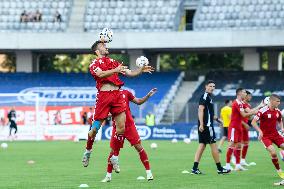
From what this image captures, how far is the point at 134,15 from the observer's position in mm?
54000

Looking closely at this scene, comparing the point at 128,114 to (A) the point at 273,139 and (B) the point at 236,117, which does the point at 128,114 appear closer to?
(A) the point at 273,139

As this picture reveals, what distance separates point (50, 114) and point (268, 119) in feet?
101

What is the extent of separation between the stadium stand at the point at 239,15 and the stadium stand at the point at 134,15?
6.06 feet

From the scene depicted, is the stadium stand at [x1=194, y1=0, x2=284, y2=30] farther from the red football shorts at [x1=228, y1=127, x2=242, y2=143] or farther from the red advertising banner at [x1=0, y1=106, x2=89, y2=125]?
the red football shorts at [x1=228, y1=127, x2=242, y2=143]

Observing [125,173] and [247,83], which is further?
[247,83]

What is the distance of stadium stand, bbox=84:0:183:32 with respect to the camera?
5341cm

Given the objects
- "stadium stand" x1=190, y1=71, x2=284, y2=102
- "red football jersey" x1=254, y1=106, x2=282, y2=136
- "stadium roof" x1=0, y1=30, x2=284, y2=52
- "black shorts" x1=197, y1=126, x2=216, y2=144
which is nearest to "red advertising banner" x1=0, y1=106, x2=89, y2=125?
"stadium roof" x1=0, y1=30, x2=284, y2=52

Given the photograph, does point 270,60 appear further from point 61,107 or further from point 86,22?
point 61,107

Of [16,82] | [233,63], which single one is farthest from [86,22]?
[233,63]

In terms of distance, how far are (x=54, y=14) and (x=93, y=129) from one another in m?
39.1

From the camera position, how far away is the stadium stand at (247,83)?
51.0m

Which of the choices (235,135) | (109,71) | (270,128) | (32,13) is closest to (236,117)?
(235,135)

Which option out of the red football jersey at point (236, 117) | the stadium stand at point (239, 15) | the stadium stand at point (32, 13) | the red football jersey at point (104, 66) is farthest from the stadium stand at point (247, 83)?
the red football jersey at point (104, 66)

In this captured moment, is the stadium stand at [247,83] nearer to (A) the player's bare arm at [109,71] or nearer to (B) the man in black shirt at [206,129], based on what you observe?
(B) the man in black shirt at [206,129]
